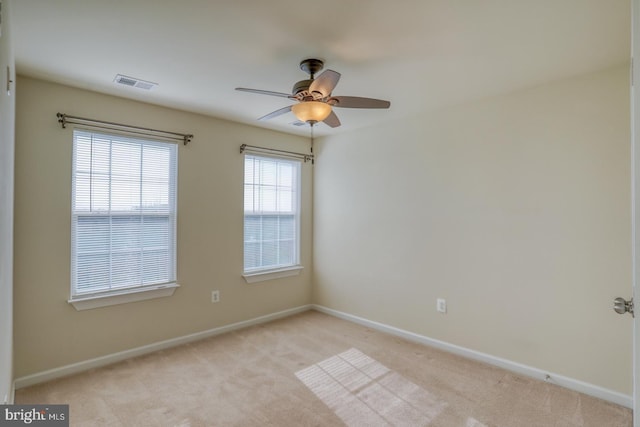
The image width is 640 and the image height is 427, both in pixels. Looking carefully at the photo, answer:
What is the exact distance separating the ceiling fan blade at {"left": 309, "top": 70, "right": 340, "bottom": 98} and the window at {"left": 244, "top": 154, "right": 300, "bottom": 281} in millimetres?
2103

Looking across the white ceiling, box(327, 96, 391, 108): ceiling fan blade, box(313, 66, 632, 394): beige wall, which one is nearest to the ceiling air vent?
the white ceiling

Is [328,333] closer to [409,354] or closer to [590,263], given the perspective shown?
[409,354]

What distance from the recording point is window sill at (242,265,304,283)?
4.03 metres

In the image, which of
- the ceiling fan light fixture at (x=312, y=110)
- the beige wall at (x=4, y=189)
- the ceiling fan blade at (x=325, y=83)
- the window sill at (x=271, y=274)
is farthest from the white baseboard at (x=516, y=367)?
the beige wall at (x=4, y=189)

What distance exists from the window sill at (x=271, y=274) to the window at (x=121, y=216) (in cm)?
90

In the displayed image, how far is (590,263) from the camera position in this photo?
252 centimetres

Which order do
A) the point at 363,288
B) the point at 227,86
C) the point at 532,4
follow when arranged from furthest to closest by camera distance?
the point at 363,288 → the point at 227,86 → the point at 532,4

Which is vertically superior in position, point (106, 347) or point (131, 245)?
point (131, 245)

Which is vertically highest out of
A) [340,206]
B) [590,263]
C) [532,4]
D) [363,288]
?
[532,4]

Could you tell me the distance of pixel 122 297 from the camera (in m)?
3.07

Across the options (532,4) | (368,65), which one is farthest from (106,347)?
(532,4)

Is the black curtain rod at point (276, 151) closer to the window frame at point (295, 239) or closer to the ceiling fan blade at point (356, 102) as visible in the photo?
the window frame at point (295, 239)

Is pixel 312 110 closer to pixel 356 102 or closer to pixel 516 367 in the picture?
pixel 356 102

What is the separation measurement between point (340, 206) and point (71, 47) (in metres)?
3.07
